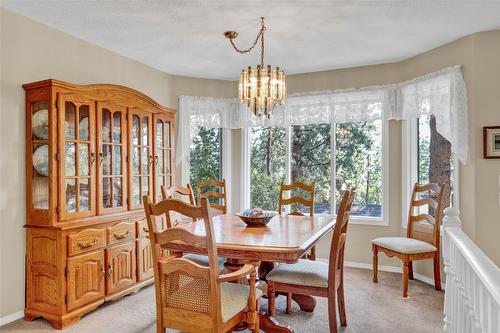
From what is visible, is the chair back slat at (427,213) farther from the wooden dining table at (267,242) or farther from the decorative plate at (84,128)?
the decorative plate at (84,128)

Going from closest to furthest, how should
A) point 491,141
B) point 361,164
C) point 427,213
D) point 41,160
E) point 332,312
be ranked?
point 332,312 → point 41,160 → point 491,141 → point 427,213 → point 361,164

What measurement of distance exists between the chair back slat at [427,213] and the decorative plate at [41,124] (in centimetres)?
362

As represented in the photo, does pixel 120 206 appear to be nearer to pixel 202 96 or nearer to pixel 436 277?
pixel 202 96

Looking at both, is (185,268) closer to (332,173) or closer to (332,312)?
(332,312)

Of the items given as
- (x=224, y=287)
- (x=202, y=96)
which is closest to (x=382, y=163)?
(x=202, y=96)

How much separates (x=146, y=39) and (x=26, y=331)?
273 cm

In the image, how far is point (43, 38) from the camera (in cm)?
310

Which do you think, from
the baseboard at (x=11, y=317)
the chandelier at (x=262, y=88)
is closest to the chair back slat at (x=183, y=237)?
the chandelier at (x=262, y=88)

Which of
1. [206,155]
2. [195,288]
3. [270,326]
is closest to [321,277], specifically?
[270,326]

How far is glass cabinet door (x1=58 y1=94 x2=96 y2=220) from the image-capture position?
2846 mm

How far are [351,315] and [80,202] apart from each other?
8.24 ft

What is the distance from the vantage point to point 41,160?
2.89 metres

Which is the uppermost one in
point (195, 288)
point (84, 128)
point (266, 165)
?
point (84, 128)

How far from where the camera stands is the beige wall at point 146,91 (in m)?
2.83
